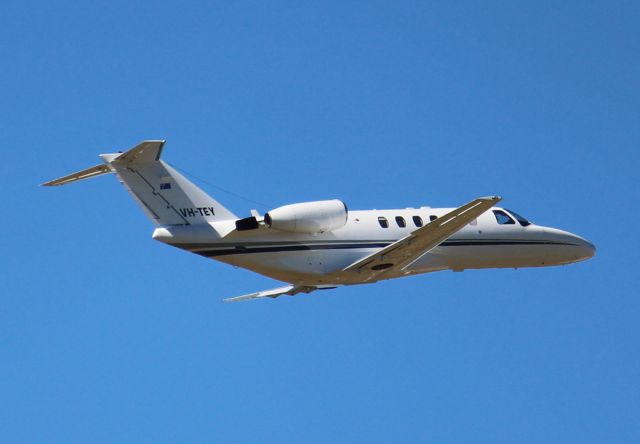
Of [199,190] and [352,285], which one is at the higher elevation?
[199,190]

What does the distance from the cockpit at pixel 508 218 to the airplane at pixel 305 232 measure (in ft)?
2.67

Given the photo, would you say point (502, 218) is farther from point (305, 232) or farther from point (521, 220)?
point (305, 232)

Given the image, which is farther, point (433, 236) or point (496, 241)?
point (496, 241)

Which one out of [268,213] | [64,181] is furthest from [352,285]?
[64,181]

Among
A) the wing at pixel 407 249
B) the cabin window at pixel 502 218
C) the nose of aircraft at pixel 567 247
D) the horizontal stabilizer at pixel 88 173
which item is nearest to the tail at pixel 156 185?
the horizontal stabilizer at pixel 88 173

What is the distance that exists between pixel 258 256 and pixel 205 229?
1.71 meters

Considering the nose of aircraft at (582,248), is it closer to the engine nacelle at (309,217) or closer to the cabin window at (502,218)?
the cabin window at (502,218)

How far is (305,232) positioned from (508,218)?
25.6 feet

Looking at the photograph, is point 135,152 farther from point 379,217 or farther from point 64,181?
point 379,217

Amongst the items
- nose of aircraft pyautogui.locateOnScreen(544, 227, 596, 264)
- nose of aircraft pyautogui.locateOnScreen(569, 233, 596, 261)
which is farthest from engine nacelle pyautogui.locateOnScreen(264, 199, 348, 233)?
nose of aircraft pyautogui.locateOnScreen(569, 233, 596, 261)

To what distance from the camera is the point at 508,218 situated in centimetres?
3959

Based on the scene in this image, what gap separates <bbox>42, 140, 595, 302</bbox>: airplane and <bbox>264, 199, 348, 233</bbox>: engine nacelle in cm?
3

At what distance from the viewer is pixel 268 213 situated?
113 feet

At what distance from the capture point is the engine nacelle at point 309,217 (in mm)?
34344
